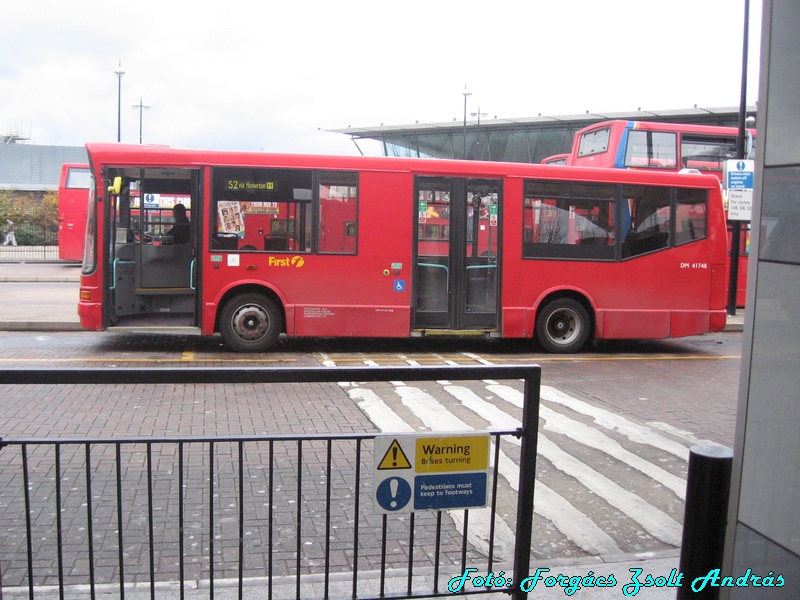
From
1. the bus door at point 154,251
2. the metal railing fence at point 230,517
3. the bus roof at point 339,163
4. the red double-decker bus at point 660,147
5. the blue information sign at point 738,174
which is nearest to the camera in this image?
the metal railing fence at point 230,517

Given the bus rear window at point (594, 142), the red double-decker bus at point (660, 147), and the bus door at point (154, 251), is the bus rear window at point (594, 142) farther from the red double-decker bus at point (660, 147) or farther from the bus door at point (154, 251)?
the bus door at point (154, 251)

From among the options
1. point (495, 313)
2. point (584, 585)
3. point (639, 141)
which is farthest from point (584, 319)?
point (584, 585)

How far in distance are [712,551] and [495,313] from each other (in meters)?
8.80

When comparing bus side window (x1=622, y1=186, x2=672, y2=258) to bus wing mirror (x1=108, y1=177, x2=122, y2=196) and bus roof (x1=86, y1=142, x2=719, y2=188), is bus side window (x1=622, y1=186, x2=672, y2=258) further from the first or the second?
bus wing mirror (x1=108, y1=177, x2=122, y2=196)

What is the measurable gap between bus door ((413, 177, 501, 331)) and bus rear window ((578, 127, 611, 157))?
764 cm

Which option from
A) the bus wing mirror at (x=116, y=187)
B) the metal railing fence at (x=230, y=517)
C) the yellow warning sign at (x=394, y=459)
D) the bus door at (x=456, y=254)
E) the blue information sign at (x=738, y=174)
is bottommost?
the metal railing fence at (x=230, y=517)

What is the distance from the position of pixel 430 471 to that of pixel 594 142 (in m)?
17.4

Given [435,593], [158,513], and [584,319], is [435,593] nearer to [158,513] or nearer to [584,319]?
[158,513]

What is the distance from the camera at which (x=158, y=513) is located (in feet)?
15.5

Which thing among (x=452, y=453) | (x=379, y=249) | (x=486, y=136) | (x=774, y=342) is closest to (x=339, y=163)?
(x=379, y=249)

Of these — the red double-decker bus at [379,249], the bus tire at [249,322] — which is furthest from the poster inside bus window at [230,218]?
the bus tire at [249,322]

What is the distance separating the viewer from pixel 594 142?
63.5 feet

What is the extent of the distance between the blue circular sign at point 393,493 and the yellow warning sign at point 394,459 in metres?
0.06

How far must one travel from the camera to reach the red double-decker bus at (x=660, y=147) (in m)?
18.0
